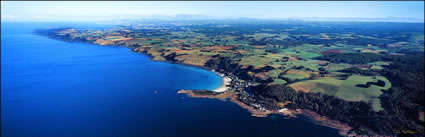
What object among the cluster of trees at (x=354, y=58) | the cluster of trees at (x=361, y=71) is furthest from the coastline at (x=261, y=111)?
the cluster of trees at (x=354, y=58)

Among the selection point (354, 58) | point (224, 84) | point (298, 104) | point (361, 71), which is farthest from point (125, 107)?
point (354, 58)

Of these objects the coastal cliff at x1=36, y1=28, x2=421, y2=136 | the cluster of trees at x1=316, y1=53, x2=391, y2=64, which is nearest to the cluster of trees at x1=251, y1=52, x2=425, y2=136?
the coastal cliff at x1=36, y1=28, x2=421, y2=136

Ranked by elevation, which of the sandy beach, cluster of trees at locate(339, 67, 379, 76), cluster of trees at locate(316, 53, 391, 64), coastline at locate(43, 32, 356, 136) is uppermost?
cluster of trees at locate(316, 53, 391, 64)

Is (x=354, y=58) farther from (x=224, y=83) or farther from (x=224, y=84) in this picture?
(x=224, y=84)

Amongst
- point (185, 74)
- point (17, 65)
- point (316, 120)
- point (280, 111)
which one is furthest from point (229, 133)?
point (17, 65)

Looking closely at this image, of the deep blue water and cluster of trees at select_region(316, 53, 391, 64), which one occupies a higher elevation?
cluster of trees at select_region(316, 53, 391, 64)

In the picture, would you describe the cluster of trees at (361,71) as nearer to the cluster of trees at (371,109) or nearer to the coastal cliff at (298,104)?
the cluster of trees at (371,109)

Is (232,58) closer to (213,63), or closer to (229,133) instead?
(213,63)

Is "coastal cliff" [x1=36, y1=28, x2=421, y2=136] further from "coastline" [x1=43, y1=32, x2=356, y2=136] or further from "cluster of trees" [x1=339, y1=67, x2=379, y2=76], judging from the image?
"cluster of trees" [x1=339, y1=67, x2=379, y2=76]
